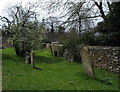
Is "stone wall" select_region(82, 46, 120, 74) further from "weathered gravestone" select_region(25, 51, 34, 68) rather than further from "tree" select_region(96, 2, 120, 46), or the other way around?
"weathered gravestone" select_region(25, 51, 34, 68)

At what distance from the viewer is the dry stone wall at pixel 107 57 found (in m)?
9.47

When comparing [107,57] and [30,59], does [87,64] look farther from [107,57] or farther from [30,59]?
[30,59]

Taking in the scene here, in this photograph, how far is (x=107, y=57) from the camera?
10.3 metres

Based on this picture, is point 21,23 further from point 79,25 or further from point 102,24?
point 102,24

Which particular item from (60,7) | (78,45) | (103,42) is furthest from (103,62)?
(60,7)

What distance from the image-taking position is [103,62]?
10797 millimetres

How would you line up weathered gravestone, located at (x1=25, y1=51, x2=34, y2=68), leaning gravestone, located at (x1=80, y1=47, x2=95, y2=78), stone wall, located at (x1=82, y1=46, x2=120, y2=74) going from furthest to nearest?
weathered gravestone, located at (x1=25, y1=51, x2=34, y2=68), stone wall, located at (x1=82, y1=46, x2=120, y2=74), leaning gravestone, located at (x1=80, y1=47, x2=95, y2=78)

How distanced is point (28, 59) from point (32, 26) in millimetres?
7675

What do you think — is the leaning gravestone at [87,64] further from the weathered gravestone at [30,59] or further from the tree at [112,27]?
the tree at [112,27]

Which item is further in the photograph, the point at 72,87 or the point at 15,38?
the point at 15,38

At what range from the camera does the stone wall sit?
9.47 metres

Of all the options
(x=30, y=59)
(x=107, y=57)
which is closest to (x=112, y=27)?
(x=107, y=57)

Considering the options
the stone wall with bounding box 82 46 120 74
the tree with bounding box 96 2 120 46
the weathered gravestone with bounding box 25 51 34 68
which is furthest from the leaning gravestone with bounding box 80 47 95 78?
the tree with bounding box 96 2 120 46

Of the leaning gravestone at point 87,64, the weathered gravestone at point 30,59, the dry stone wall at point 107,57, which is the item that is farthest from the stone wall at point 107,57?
the weathered gravestone at point 30,59
